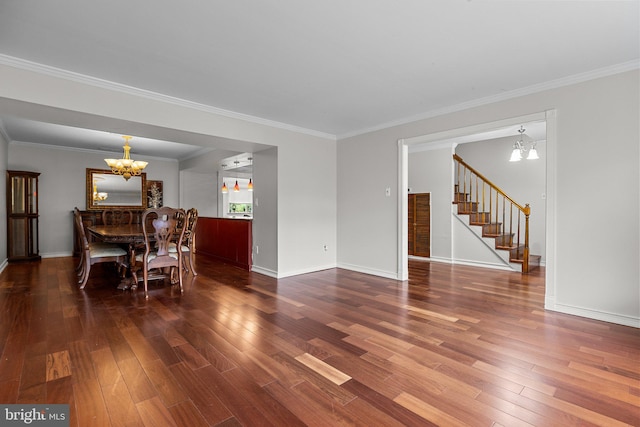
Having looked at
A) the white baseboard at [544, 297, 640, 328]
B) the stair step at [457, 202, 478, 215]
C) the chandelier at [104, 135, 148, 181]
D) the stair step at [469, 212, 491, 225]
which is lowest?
the white baseboard at [544, 297, 640, 328]

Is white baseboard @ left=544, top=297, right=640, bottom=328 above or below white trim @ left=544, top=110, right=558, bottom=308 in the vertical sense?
below

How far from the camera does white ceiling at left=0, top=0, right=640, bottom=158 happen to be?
79.6 inches

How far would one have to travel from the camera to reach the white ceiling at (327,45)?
202 cm

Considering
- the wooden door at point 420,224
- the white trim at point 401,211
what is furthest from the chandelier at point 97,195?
the wooden door at point 420,224

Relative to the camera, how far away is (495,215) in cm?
659

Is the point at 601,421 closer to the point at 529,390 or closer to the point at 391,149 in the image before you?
the point at 529,390

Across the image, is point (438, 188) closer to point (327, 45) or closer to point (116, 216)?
point (327, 45)

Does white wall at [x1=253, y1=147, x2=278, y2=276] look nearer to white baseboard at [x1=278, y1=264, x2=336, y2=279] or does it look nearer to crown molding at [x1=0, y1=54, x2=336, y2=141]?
white baseboard at [x1=278, y1=264, x2=336, y2=279]

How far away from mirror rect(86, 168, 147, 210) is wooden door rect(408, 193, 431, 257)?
6.40 m

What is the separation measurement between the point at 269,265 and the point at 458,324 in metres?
2.91

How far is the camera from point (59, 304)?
332 cm

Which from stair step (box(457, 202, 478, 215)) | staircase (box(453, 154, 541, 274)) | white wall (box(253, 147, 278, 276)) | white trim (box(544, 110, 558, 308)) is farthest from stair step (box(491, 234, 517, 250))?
white wall (box(253, 147, 278, 276))

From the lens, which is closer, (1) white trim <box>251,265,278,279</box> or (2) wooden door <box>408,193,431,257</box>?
(1) white trim <box>251,265,278,279</box>

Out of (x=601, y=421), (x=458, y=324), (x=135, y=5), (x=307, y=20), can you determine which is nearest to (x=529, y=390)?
(x=601, y=421)
